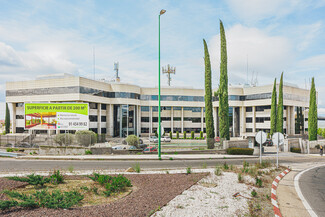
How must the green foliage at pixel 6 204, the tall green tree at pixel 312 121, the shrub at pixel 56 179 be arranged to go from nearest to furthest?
the green foliage at pixel 6 204 < the shrub at pixel 56 179 < the tall green tree at pixel 312 121

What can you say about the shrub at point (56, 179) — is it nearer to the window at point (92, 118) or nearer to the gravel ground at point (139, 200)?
the gravel ground at point (139, 200)

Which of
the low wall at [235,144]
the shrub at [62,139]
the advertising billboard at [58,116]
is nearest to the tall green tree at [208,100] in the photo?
the low wall at [235,144]

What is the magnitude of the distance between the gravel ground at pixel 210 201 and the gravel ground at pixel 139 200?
0.35 m

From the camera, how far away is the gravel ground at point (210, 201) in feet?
22.0

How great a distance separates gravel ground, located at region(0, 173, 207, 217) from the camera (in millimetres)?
6258

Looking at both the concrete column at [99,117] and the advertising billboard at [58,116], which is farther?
the concrete column at [99,117]

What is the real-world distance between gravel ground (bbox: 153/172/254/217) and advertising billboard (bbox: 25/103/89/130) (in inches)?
846

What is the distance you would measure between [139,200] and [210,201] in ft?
7.73

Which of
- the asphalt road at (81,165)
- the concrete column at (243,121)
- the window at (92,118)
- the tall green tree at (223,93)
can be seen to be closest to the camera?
the asphalt road at (81,165)

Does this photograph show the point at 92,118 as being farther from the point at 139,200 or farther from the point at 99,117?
the point at 139,200

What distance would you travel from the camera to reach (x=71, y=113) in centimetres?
2841

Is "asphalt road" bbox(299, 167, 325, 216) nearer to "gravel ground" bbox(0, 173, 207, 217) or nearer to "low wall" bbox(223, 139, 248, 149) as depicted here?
"gravel ground" bbox(0, 173, 207, 217)

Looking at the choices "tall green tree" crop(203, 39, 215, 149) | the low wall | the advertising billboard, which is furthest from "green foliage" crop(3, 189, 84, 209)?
"tall green tree" crop(203, 39, 215, 149)

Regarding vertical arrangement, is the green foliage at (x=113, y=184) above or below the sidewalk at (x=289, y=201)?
above
